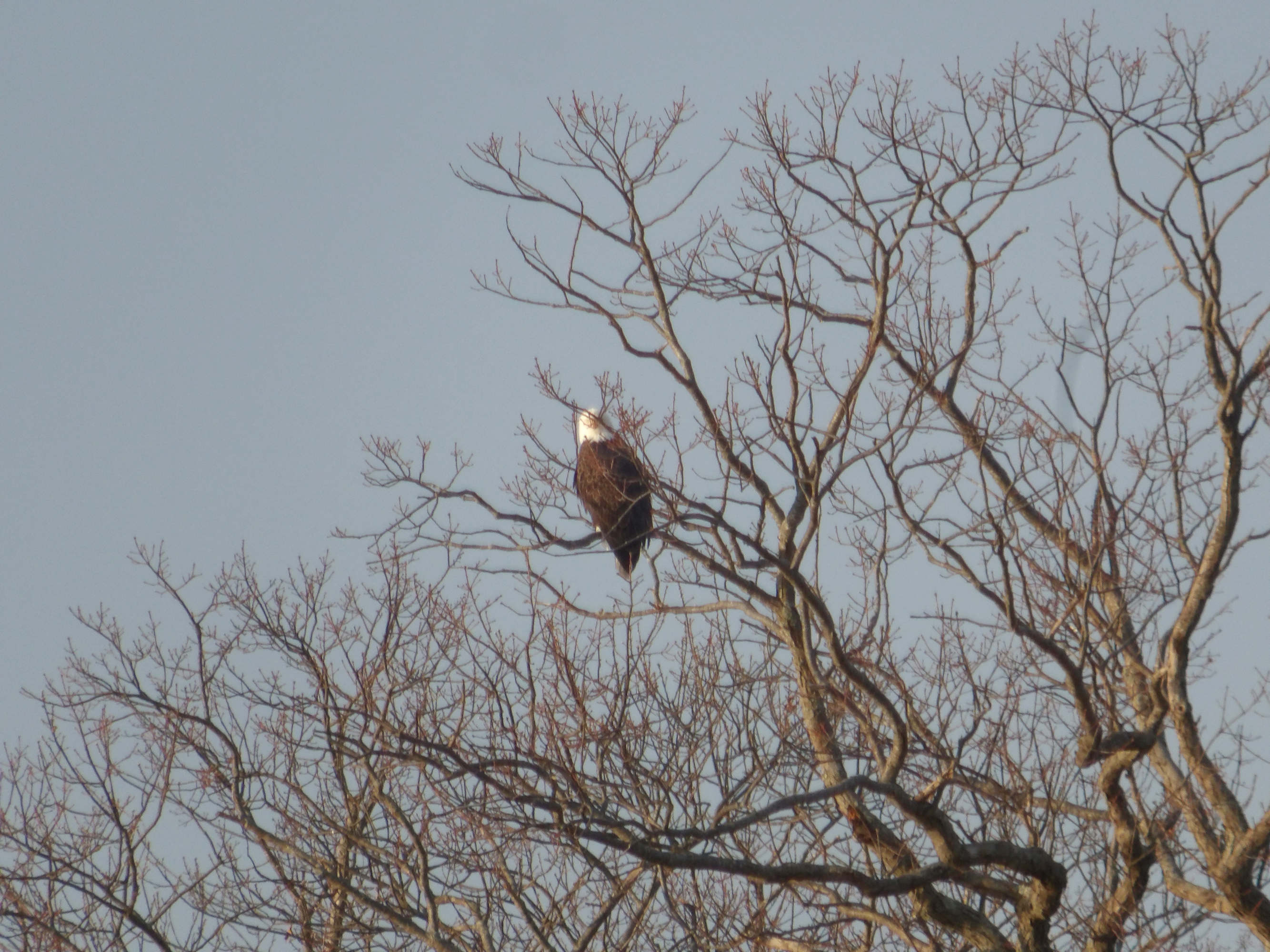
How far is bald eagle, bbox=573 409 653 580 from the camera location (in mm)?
4941

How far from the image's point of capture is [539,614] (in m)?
4.39

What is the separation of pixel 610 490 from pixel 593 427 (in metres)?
1.97

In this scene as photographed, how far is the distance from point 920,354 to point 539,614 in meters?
1.56

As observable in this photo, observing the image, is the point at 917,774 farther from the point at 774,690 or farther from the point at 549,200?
the point at 549,200

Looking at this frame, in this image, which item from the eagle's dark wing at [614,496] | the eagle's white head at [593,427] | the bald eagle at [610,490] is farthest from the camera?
the eagle's dark wing at [614,496]

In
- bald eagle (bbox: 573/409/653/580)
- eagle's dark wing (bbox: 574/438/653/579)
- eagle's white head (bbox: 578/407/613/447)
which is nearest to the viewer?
eagle's white head (bbox: 578/407/613/447)

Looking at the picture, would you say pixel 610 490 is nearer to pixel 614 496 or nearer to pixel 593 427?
pixel 614 496

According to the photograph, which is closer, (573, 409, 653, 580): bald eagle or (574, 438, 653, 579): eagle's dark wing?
(573, 409, 653, 580): bald eagle

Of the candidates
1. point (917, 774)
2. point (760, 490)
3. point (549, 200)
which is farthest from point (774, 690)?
point (549, 200)

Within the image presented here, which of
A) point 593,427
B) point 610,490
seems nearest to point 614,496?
point 610,490

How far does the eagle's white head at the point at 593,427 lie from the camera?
4.21 metres

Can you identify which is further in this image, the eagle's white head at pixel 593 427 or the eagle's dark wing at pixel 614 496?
the eagle's dark wing at pixel 614 496

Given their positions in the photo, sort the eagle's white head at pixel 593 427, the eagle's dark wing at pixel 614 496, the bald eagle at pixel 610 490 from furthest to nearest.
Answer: the eagle's dark wing at pixel 614 496, the bald eagle at pixel 610 490, the eagle's white head at pixel 593 427

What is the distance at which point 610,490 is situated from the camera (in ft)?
22.4
